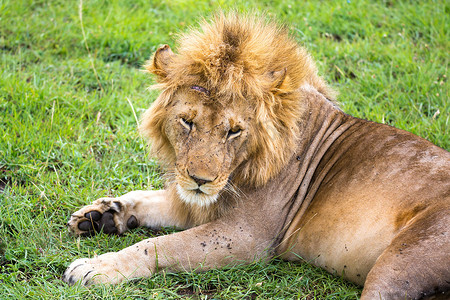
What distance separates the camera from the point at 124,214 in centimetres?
381

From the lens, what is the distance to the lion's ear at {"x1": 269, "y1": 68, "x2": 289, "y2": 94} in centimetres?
329

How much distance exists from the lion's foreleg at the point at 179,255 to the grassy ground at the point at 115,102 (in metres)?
0.07

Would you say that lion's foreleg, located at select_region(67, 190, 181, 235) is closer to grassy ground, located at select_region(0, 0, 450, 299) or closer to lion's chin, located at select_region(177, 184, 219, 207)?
grassy ground, located at select_region(0, 0, 450, 299)

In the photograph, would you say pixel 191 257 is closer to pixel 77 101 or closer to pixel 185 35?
pixel 185 35

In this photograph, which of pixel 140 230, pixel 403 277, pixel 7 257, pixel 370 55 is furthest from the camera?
pixel 370 55

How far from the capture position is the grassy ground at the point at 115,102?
3.29 meters

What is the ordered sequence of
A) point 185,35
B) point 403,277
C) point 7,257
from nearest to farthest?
point 403,277 < point 7,257 < point 185,35

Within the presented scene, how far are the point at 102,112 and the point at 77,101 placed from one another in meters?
0.25

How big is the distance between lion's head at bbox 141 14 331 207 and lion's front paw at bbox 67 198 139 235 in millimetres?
547

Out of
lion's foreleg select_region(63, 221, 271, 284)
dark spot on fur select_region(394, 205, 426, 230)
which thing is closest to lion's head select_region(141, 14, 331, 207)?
lion's foreleg select_region(63, 221, 271, 284)

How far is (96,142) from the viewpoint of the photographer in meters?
4.66

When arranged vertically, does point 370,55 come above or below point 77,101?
above

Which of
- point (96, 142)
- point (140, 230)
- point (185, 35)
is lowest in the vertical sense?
point (140, 230)

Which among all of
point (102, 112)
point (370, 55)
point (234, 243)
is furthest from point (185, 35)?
point (370, 55)
